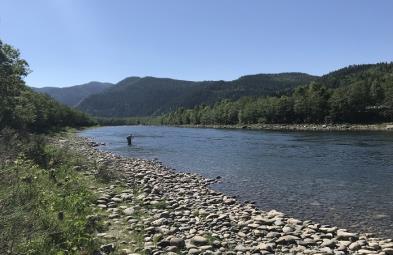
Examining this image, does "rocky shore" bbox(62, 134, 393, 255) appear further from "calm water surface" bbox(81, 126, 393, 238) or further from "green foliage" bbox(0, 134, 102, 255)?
"calm water surface" bbox(81, 126, 393, 238)

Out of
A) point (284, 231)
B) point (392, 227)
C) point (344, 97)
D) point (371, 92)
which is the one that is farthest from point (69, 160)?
point (371, 92)

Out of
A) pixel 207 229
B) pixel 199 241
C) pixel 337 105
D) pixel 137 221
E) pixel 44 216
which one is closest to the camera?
pixel 44 216

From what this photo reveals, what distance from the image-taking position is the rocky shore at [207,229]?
13.6 meters

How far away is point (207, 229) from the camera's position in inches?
631

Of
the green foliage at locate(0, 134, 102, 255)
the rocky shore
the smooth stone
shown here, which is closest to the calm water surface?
the rocky shore

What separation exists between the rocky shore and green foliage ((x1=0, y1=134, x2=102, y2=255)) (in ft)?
2.91

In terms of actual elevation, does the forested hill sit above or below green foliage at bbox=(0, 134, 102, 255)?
above

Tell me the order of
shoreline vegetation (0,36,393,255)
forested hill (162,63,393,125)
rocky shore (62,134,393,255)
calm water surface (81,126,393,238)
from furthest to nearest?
forested hill (162,63,393,125) < calm water surface (81,126,393,238) < rocky shore (62,134,393,255) < shoreline vegetation (0,36,393,255)

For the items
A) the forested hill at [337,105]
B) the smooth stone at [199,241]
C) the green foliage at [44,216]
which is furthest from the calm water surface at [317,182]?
the forested hill at [337,105]

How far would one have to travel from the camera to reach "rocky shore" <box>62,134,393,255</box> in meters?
13.6

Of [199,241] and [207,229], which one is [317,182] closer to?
[207,229]

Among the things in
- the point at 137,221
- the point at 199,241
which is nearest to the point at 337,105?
the point at 137,221

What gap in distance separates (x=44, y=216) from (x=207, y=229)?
6.24 metres

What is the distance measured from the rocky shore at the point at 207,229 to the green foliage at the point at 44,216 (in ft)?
2.91
